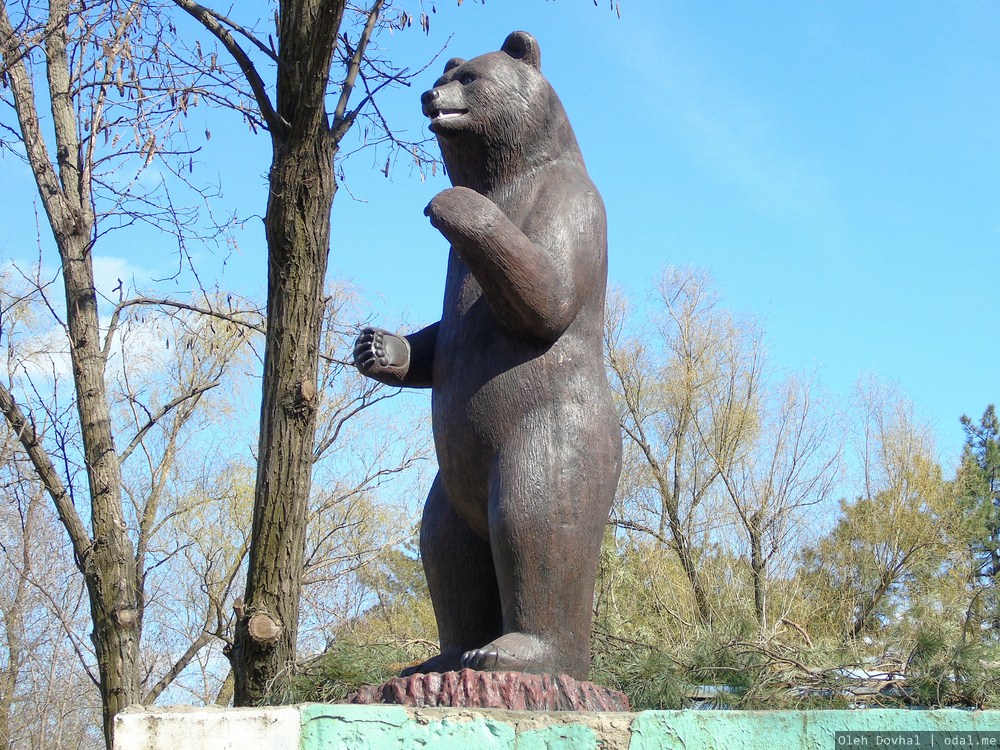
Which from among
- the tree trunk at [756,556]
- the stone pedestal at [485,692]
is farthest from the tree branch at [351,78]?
the tree trunk at [756,556]

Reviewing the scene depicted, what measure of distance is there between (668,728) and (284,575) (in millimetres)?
3052

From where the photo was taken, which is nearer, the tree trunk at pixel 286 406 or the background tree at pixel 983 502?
the tree trunk at pixel 286 406

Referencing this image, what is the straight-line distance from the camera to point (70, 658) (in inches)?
481

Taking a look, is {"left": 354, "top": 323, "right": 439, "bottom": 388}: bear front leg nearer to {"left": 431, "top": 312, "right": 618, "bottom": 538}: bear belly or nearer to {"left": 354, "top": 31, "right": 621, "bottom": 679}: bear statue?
{"left": 354, "top": 31, "right": 621, "bottom": 679}: bear statue

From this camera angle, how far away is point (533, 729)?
201cm

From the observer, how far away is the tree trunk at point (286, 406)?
4.72 m

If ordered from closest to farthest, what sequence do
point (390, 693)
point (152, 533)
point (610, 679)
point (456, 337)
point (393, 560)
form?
1. point (390, 693)
2. point (456, 337)
3. point (610, 679)
4. point (152, 533)
5. point (393, 560)

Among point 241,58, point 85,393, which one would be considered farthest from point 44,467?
point 241,58

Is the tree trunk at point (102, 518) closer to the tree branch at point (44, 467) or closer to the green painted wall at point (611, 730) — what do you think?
the tree branch at point (44, 467)

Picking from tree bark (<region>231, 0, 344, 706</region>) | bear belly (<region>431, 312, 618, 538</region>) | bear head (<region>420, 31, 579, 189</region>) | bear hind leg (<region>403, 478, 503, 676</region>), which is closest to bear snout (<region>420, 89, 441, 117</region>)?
bear head (<region>420, 31, 579, 189</region>)

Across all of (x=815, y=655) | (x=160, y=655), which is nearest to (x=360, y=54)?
(x=815, y=655)

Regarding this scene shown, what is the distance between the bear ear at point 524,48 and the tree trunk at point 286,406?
7.06 feet

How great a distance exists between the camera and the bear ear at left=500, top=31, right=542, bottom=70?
297 cm

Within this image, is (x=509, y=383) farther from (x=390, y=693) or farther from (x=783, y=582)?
(x=783, y=582)
